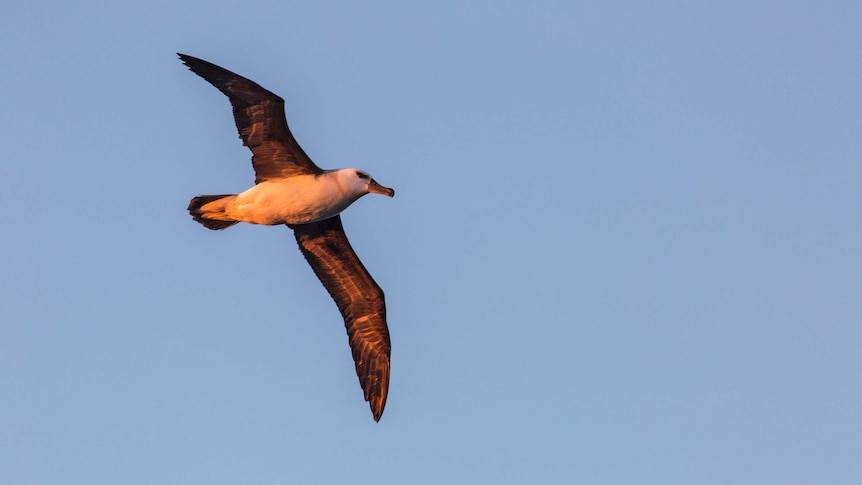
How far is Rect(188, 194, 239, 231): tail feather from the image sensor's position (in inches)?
976

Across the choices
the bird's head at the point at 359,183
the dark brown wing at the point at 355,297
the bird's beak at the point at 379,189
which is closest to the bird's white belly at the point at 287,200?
the bird's head at the point at 359,183

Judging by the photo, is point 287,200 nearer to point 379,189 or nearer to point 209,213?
point 209,213

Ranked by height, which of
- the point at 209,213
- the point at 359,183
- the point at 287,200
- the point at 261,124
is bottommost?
the point at 209,213

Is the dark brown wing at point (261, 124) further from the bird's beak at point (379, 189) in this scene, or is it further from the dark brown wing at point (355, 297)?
the dark brown wing at point (355, 297)

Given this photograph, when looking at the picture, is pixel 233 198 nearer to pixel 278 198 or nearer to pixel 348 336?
pixel 278 198

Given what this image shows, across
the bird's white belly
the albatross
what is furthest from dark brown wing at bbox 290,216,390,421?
the bird's white belly

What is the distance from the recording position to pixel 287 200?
2453cm

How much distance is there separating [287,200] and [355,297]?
146 inches

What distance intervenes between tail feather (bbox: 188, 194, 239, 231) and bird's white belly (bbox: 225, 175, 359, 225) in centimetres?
20

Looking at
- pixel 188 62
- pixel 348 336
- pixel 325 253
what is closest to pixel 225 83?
pixel 188 62

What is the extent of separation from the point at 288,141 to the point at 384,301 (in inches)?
174

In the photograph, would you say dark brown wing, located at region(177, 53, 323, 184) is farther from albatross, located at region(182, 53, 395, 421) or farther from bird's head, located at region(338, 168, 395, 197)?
bird's head, located at region(338, 168, 395, 197)

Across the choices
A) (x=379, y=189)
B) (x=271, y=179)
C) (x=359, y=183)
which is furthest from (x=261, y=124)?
(x=379, y=189)

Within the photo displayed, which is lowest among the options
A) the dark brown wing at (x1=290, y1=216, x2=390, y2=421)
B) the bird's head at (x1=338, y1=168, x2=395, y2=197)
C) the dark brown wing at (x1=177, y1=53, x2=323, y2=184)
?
the dark brown wing at (x1=290, y1=216, x2=390, y2=421)
